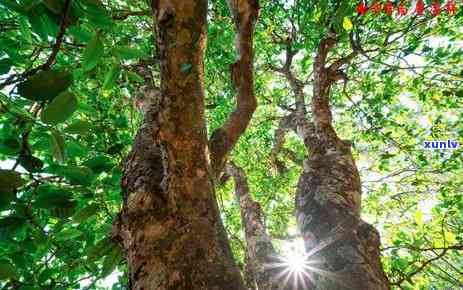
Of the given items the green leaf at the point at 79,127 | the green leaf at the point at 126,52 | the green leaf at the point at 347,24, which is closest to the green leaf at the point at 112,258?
the green leaf at the point at 79,127

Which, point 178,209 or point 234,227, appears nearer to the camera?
point 178,209

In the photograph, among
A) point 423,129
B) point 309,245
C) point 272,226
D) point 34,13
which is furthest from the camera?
point 272,226

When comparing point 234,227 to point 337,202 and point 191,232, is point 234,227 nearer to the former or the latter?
point 337,202

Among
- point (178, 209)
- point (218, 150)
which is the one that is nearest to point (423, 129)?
point (218, 150)

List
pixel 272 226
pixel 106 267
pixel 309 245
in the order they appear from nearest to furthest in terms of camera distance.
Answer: pixel 106 267
pixel 309 245
pixel 272 226

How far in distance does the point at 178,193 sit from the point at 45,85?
1.91 ft

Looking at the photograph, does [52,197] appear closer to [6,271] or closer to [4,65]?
[6,271]

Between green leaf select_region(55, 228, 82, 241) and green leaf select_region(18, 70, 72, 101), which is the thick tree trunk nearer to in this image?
green leaf select_region(55, 228, 82, 241)

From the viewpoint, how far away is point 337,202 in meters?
2.06

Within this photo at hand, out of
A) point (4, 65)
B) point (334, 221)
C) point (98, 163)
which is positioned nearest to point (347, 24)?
point (334, 221)

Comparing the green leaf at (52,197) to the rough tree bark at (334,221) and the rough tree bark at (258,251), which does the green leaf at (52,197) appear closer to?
the rough tree bark at (334,221)

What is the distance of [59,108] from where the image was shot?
0.63m

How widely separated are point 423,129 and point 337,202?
4.12 m

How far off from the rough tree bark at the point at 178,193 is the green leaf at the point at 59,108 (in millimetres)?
468
